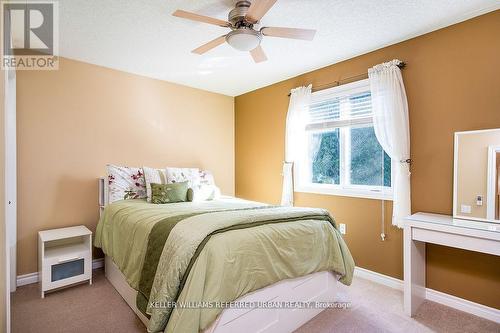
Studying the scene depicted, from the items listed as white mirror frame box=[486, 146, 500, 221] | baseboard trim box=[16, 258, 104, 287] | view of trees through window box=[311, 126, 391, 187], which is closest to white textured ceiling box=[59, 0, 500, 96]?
view of trees through window box=[311, 126, 391, 187]

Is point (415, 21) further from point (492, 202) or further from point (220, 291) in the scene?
point (220, 291)

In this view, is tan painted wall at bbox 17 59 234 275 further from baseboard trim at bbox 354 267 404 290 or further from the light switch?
the light switch

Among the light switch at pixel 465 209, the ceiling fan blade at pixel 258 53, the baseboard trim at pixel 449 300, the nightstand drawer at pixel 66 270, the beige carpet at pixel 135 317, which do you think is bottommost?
the beige carpet at pixel 135 317

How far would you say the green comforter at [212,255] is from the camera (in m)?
1.41

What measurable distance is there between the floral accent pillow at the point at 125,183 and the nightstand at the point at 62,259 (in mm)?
478

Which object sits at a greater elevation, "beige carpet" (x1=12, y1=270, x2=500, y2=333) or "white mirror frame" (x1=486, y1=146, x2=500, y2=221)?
"white mirror frame" (x1=486, y1=146, x2=500, y2=221)

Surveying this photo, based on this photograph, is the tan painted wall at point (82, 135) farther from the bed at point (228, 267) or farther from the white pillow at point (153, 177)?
the bed at point (228, 267)

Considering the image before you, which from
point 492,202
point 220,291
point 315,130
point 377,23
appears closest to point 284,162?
point 315,130

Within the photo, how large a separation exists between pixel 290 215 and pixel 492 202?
1.56 meters

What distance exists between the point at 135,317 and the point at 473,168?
298cm

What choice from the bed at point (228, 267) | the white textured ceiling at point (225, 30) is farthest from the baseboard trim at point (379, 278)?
the white textured ceiling at point (225, 30)

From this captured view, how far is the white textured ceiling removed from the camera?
1977 millimetres

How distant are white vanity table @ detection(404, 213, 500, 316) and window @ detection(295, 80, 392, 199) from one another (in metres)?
0.59

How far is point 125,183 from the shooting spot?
2.97 metres
